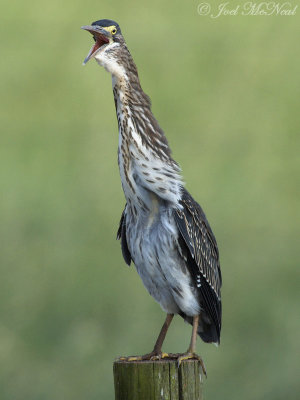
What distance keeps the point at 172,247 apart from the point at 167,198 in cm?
24

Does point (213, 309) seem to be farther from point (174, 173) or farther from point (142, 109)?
point (142, 109)

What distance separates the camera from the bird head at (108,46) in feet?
10.6

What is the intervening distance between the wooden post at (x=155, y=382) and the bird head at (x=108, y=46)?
1.32 meters

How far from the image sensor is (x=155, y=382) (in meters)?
2.83

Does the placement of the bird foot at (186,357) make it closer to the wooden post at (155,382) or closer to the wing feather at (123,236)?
the wooden post at (155,382)

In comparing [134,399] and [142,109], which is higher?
[142,109]

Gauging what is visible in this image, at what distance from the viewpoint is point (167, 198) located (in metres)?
3.44

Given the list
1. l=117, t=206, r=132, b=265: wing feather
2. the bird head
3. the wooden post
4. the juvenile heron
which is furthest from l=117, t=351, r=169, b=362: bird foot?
the bird head

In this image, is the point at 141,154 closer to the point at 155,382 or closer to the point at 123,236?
the point at 123,236

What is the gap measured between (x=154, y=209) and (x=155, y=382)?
0.95 metres

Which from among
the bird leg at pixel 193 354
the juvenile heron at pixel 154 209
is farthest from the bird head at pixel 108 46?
the bird leg at pixel 193 354

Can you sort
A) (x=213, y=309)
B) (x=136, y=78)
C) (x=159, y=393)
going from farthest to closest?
(x=213, y=309) < (x=136, y=78) < (x=159, y=393)

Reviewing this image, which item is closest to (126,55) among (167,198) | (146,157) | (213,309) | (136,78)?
(136,78)

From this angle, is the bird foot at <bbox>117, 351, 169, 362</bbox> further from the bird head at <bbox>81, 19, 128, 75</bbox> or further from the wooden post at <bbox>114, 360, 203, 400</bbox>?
the bird head at <bbox>81, 19, 128, 75</bbox>
